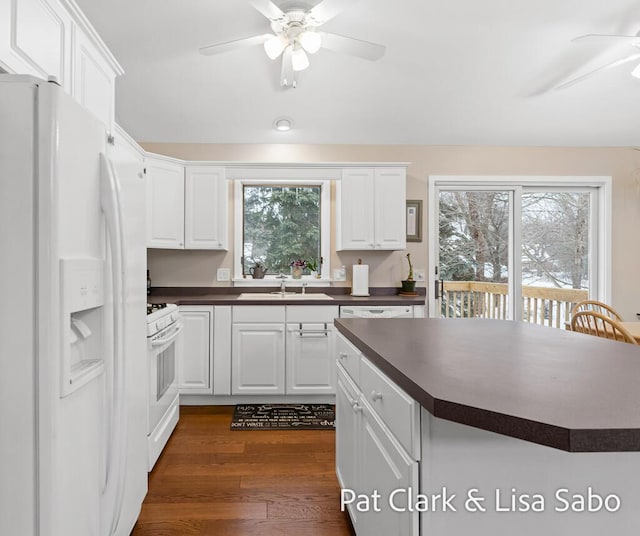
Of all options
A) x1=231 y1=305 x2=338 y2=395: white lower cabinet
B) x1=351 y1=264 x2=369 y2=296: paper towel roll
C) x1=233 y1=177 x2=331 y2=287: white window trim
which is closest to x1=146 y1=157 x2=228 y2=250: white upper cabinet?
x1=233 y1=177 x2=331 y2=287: white window trim

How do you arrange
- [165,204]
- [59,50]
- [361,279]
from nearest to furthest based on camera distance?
[59,50] → [165,204] → [361,279]

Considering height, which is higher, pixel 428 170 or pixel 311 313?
pixel 428 170

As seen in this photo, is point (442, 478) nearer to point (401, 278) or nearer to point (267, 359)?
point (267, 359)

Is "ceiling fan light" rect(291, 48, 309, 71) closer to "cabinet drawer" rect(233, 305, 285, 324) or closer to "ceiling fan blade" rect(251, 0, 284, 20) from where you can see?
"ceiling fan blade" rect(251, 0, 284, 20)

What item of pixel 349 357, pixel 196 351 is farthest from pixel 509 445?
pixel 196 351

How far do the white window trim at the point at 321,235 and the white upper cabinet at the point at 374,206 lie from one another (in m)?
0.37

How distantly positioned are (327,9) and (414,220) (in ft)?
7.64

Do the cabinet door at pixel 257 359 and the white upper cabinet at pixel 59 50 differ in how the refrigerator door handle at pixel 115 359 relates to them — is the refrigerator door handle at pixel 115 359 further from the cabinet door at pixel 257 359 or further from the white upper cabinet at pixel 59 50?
the cabinet door at pixel 257 359

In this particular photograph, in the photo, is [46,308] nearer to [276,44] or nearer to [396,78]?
[276,44]

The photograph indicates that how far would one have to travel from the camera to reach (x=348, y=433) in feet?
6.04

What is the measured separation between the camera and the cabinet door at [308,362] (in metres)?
3.56

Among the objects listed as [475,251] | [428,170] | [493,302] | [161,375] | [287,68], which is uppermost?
[287,68]

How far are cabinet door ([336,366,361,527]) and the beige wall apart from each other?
7.63 ft

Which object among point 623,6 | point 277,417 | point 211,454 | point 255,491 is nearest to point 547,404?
point 255,491
